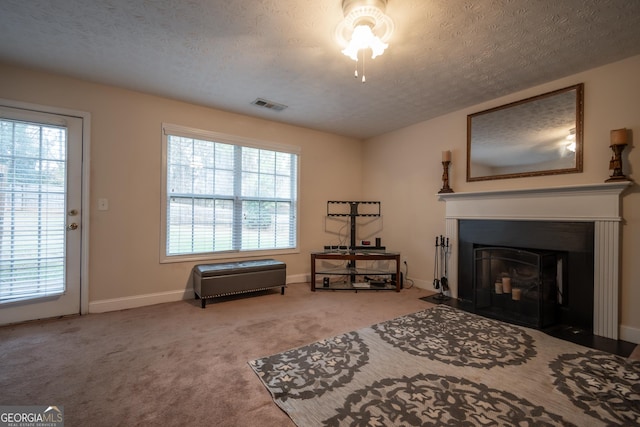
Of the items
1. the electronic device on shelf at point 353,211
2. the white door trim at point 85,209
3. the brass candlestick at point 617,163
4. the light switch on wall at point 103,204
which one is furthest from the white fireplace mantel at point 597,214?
the white door trim at point 85,209

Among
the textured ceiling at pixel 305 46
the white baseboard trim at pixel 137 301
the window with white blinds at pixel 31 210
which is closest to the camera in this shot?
the textured ceiling at pixel 305 46

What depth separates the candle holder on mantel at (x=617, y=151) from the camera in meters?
2.30

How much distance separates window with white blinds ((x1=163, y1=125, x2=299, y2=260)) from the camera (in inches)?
133

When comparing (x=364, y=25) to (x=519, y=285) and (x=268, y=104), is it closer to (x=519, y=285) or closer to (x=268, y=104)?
(x=268, y=104)

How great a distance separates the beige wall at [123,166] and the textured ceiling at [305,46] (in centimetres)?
18

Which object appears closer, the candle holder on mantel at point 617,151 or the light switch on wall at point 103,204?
the candle holder on mantel at point 617,151

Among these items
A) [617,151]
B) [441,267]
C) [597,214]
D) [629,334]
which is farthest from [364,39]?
[629,334]

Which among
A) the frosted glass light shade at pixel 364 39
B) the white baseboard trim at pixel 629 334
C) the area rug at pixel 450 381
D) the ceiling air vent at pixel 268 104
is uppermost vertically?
the ceiling air vent at pixel 268 104

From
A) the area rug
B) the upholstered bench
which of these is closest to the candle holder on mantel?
the area rug

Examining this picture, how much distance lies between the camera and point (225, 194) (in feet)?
12.2

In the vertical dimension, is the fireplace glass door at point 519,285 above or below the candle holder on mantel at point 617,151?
below

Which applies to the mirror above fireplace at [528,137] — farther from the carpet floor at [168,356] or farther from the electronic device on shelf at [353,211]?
the carpet floor at [168,356]

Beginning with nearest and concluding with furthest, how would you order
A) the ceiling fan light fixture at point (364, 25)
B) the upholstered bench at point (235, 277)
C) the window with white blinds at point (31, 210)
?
the ceiling fan light fixture at point (364, 25) → the window with white blinds at point (31, 210) → the upholstered bench at point (235, 277)

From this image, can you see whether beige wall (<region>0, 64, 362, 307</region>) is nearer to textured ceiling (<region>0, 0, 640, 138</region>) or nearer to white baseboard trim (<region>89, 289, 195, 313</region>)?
white baseboard trim (<region>89, 289, 195, 313</region>)
